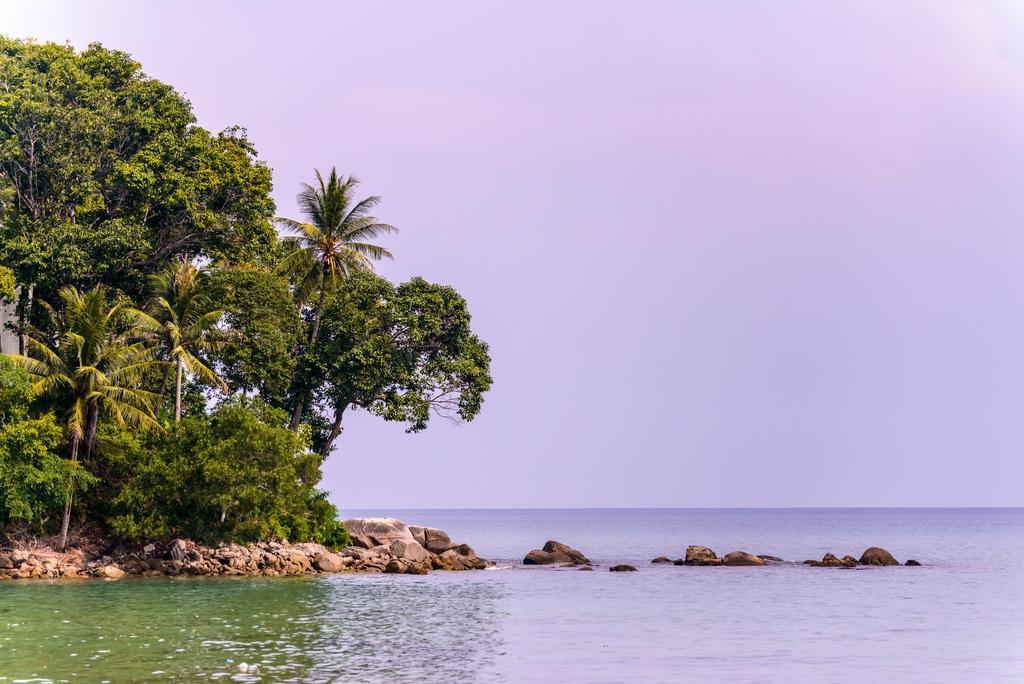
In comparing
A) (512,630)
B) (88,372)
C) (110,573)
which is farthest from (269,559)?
(512,630)

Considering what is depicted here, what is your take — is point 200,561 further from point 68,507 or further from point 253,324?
point 253,324

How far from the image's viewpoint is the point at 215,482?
4175cm

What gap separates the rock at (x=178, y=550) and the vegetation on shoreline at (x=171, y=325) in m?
0.65

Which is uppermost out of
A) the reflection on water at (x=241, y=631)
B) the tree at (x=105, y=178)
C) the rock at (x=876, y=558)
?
the tree at (x=105, y=178)

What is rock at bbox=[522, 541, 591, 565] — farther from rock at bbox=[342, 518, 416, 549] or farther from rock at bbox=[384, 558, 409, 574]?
rock at bbox=[384, 558, 409, 574]

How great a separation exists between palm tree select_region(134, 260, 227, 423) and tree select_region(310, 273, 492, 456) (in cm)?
501

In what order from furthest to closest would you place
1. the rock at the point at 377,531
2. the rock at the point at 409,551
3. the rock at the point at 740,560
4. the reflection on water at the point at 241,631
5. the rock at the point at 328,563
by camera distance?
the rock at the point at 740,560 → the rock at the point at 377,531 → the rock at the point at 409,551 → the rock at the point at 328,563 → the reflection on water at the point at 241,631

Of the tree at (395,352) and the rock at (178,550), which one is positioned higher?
the tree at (395,352)

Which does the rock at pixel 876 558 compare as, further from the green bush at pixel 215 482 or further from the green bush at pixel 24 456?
the green bush at pixel 24 456

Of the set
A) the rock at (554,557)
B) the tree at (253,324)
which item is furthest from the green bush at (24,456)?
the rock at (554,557)

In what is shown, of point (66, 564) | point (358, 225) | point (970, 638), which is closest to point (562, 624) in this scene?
point (970, 638)

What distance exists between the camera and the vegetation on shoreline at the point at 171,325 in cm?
4106

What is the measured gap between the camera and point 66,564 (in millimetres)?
40562

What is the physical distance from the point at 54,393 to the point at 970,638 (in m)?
31.3
